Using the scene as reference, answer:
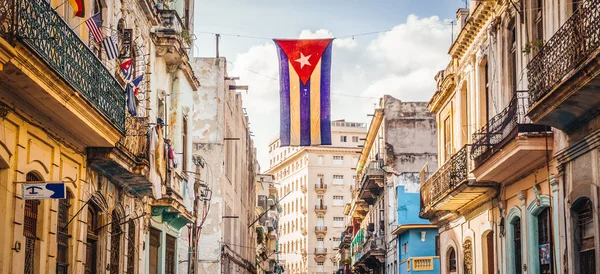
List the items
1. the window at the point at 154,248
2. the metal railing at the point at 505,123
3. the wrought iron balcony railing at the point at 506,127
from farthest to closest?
the window at the point at 154,248 → the metal railing at the point at 505,123 → the wrought iron balcony railing at the point at 506,127

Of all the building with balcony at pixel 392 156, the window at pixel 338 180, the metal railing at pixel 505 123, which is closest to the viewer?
the metal railing at pixel 505 123

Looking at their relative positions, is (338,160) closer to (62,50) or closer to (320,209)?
(320,209)

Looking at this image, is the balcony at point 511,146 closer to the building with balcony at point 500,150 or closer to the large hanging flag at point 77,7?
the building with balcony at point 500,150

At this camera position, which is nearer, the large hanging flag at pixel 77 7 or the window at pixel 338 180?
the large hanging flag at pixel 77 7

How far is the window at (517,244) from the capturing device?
60.2 ft

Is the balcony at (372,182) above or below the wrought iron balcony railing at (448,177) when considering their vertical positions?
above

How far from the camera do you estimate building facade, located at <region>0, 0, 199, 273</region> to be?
1128 centimetres

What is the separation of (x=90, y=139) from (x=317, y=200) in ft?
308

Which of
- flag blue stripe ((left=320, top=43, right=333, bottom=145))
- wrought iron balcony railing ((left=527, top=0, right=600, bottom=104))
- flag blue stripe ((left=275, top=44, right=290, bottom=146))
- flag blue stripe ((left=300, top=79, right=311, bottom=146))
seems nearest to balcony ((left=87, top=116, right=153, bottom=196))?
flag blue stripe ((left=275, top=44, right=290, bottom=146))

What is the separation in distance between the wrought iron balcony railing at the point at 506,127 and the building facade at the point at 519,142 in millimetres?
25

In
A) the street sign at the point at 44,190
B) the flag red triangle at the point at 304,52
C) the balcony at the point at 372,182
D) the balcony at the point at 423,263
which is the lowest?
the street sign at the point at 44,190

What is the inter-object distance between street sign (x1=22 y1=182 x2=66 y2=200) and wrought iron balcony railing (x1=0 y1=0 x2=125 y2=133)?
1.27 metres

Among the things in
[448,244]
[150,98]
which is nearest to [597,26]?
[150,98]

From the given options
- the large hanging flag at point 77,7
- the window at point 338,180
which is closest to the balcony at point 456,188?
the large hanging flag at point 77,7
